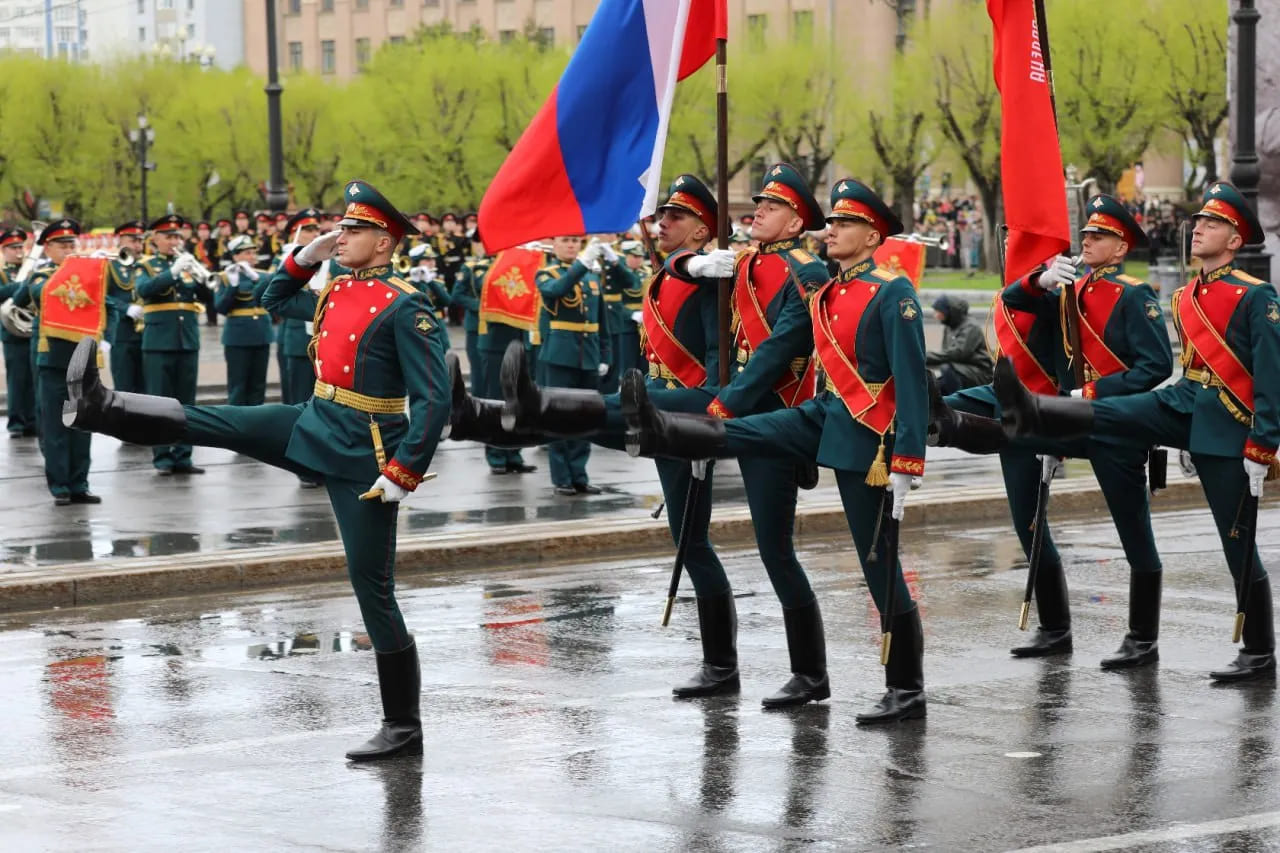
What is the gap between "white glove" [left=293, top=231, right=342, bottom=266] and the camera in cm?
839

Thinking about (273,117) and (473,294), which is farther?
(273,117)

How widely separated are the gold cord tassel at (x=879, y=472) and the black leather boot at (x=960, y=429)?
276 mm

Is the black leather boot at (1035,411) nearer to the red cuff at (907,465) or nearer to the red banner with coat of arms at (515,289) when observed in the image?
the red cuff at (907,465)

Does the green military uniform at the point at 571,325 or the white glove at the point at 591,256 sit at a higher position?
the white glove at the point at 591,256

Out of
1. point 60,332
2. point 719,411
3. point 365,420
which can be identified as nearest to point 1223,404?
point 719,411

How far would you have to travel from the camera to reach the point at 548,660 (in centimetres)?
973

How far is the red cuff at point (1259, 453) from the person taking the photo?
8.73 metres

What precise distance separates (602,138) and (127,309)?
31.3 feet

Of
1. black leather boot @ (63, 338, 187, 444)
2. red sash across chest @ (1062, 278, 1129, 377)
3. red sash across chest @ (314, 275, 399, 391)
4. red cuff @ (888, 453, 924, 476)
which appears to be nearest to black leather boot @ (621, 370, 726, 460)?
red cuff @ (888, 453, 924, 476)

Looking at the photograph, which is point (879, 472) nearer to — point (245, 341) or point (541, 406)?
point (541, 406)

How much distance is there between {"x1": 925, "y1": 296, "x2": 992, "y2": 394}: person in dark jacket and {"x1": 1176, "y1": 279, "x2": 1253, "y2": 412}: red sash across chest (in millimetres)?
10173

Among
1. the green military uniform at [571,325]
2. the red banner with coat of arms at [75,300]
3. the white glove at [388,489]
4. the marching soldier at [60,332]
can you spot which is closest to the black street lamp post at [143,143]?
the marching soldier at [60,332]

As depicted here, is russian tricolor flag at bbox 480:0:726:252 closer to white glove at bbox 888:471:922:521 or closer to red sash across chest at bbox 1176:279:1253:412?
white glove at bbox 888:471:922:521

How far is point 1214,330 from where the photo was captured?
901cm
